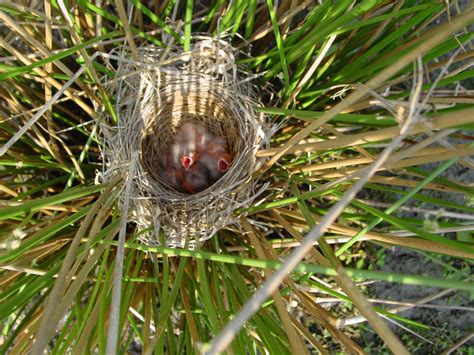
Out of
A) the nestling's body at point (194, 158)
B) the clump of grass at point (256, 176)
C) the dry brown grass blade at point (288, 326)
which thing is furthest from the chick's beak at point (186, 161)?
the dry brown grass blade at point (288, 326)

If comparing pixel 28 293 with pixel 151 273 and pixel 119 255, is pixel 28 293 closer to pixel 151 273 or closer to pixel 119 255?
pixel 119 255

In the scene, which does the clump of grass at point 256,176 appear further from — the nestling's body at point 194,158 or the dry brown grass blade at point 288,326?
the nestling's body at point 194,158

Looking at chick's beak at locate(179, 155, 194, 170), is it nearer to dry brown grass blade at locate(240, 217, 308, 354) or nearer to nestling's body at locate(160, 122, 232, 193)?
nestling's body at locate(160, 122, 232, 193)

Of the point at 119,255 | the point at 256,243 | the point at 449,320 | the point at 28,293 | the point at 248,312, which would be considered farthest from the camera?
the point at 449,320

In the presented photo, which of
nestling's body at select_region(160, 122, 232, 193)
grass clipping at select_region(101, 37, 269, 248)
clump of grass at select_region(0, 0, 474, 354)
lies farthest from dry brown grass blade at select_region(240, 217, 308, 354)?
nestling's body at select_region(160, 122, 232, 193)

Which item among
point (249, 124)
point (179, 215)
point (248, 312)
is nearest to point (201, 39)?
point (249, 124)
